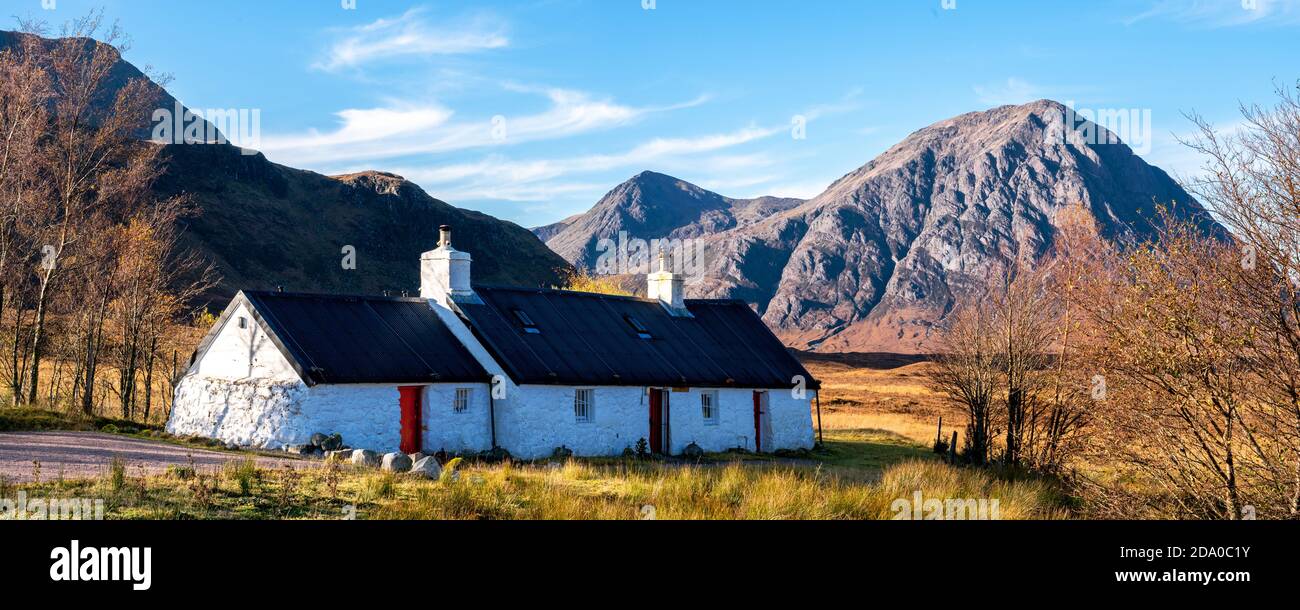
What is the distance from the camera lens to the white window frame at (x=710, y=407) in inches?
1321

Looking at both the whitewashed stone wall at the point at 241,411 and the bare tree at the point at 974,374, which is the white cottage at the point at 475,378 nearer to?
the whitewashed stone wall at the point at 241,411

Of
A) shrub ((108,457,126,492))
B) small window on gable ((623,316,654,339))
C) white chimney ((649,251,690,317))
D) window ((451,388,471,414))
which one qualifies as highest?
white chimney ((649,251,690,317))

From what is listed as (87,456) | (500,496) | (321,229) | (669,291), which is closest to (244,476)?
(500,496)

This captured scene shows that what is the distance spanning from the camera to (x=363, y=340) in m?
28.6

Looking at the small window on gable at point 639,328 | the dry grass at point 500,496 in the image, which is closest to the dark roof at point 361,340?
the small window on gable at point 639,328

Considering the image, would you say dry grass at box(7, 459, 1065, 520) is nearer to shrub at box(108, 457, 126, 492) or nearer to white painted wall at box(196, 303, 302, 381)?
shrub at box(108, 457, 126, 492)

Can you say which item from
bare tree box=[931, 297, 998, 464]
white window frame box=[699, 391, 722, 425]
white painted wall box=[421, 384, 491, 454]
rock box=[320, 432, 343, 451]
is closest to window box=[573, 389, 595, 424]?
white painted wall box=[421, 384, 491, 454]

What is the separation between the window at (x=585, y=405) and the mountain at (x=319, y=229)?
85.7 meters

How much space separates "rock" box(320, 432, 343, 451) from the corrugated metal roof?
1.25 meters

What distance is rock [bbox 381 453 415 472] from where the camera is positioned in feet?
71.7

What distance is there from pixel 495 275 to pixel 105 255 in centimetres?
10013

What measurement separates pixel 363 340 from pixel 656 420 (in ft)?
27.8
